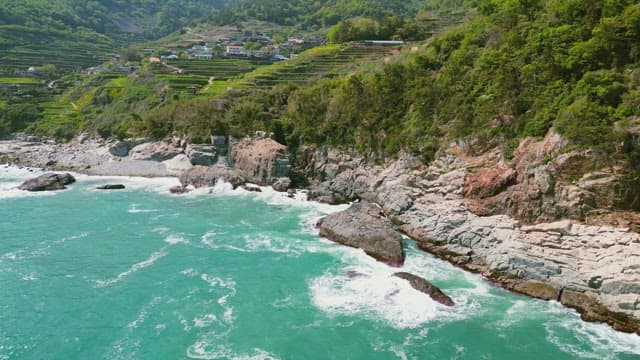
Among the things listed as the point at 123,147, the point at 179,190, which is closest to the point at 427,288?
the point at 179,190

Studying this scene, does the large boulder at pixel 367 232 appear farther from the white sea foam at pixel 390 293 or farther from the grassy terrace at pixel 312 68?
the grassy terrace at pixel 312 68

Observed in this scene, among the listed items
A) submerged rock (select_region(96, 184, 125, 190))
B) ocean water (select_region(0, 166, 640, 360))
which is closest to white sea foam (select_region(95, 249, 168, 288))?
ocean water (select_region(0, 166, 640, 360))

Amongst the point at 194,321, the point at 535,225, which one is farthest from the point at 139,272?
the point at 535,225

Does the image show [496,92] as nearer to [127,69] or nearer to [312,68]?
[312,68]

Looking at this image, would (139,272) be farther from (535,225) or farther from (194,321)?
(535,225)

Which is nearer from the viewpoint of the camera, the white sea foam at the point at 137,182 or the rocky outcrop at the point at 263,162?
the rocky outcrop at the point at 263,162

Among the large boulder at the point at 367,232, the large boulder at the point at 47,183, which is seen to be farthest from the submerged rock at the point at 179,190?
the large boulder at the point at 367,232

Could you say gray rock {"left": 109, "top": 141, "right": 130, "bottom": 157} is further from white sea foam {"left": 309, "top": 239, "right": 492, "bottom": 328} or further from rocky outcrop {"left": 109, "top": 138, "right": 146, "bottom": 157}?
white sea foam {"left": 309, "top": 239, "right": 492, "bottom": 328}
